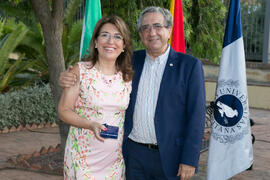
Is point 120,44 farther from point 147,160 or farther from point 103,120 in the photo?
point 147,160

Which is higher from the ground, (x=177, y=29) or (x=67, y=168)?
(x=177, y=29)

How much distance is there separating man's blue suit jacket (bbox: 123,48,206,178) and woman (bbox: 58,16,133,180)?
0.67ft

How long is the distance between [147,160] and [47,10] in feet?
10.5

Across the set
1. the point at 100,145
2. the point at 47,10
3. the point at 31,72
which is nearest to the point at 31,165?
the point at 47,10

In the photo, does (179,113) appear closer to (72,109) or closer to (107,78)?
(107,78)

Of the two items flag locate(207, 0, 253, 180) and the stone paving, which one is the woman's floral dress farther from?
the stone paving

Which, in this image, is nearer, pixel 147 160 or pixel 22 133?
pixel 147 160

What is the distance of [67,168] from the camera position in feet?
8.84

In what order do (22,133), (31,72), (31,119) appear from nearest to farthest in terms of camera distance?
(22,133) → (31,119) → (31,72)

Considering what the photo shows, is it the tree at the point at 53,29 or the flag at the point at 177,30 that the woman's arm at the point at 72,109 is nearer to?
the tree at the point at 53,29

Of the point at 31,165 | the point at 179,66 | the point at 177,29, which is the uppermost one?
the point at 177,29

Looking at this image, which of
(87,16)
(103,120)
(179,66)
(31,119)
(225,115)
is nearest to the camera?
(103,120)

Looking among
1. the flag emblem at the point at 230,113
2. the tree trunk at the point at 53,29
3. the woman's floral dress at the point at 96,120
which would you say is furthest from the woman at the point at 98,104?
the tree trunk at the point at 53,29

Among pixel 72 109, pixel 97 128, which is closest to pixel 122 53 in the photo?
pixel 72 109
